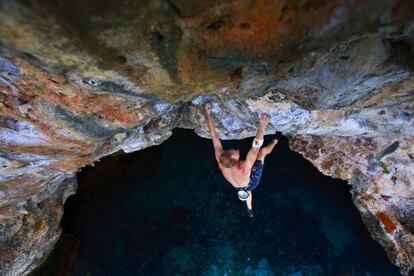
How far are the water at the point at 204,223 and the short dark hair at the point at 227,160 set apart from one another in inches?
146

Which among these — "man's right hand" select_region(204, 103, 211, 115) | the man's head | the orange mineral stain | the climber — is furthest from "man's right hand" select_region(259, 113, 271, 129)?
the orange mineral stain

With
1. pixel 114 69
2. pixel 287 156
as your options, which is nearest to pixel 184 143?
pixel 287 156

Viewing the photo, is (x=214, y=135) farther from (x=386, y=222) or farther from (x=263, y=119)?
(x=386, y=222)

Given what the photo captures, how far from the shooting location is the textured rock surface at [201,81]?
1.82m

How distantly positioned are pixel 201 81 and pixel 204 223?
5589mm

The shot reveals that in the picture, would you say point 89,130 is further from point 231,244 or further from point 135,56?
point 231,244

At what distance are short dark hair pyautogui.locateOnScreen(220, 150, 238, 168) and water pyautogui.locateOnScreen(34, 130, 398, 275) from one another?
146 inches

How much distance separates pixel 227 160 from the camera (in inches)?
157

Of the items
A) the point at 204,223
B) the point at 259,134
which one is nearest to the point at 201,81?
the point at 259,134

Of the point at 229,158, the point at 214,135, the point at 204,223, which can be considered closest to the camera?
the point at 229,158

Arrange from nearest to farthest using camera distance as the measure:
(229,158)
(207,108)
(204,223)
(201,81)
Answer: (201,81), (229,158), (207,108), (204,223)

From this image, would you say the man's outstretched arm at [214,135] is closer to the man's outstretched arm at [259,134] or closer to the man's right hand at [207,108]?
the man's right hand at [207,108]

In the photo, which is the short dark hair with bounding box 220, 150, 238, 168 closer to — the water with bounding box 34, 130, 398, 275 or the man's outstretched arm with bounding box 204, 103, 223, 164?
→ the man's outstretched arm with bounding box 204, 103, 223, 164

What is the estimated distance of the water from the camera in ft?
23.6
